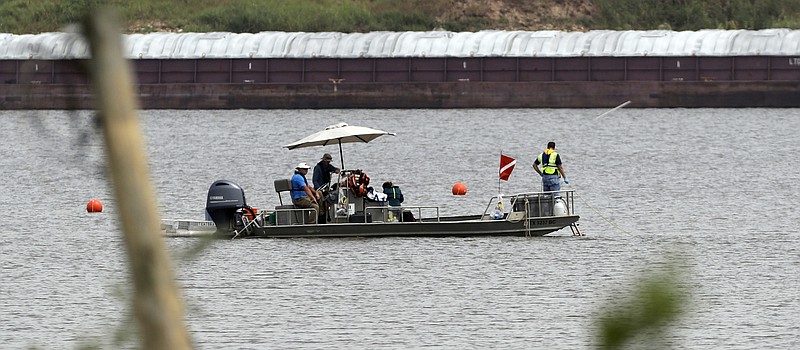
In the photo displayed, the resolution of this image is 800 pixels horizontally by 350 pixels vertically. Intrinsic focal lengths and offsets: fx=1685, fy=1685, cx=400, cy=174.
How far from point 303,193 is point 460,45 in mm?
62215

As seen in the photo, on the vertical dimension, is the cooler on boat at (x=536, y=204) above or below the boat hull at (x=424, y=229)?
above

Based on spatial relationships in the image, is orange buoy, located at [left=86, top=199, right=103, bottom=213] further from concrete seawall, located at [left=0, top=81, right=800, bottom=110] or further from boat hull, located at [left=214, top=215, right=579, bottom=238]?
concrete seawall, located at [left=0, top=81, right=800, bottom=110]

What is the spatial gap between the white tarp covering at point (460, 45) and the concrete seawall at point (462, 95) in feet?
5.86

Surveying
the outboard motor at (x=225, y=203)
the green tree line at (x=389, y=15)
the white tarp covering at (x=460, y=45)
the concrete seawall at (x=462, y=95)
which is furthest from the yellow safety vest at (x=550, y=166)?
the green tree line at (x=389, y=15)

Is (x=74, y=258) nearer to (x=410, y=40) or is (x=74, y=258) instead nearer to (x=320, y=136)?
(x=320, y=136)

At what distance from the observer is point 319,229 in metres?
30.8

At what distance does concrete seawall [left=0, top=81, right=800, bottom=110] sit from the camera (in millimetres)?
90188

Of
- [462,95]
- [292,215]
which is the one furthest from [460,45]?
[292,215]

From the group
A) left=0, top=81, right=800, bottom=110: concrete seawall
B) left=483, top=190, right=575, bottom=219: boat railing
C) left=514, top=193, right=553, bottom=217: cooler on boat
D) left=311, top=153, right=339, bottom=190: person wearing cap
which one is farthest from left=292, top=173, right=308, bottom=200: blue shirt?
left=0, top=81, right=800, bottom=110: concrete seawall

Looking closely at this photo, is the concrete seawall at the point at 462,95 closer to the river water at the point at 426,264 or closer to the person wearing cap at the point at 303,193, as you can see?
the river water at the point at 426,264

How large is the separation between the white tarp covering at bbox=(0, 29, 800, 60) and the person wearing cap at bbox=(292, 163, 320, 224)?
199ft

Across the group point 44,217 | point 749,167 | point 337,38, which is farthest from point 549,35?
point 44,217

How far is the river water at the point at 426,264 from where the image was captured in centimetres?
2017

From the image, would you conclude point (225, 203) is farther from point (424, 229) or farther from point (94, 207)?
point (94, 207)
